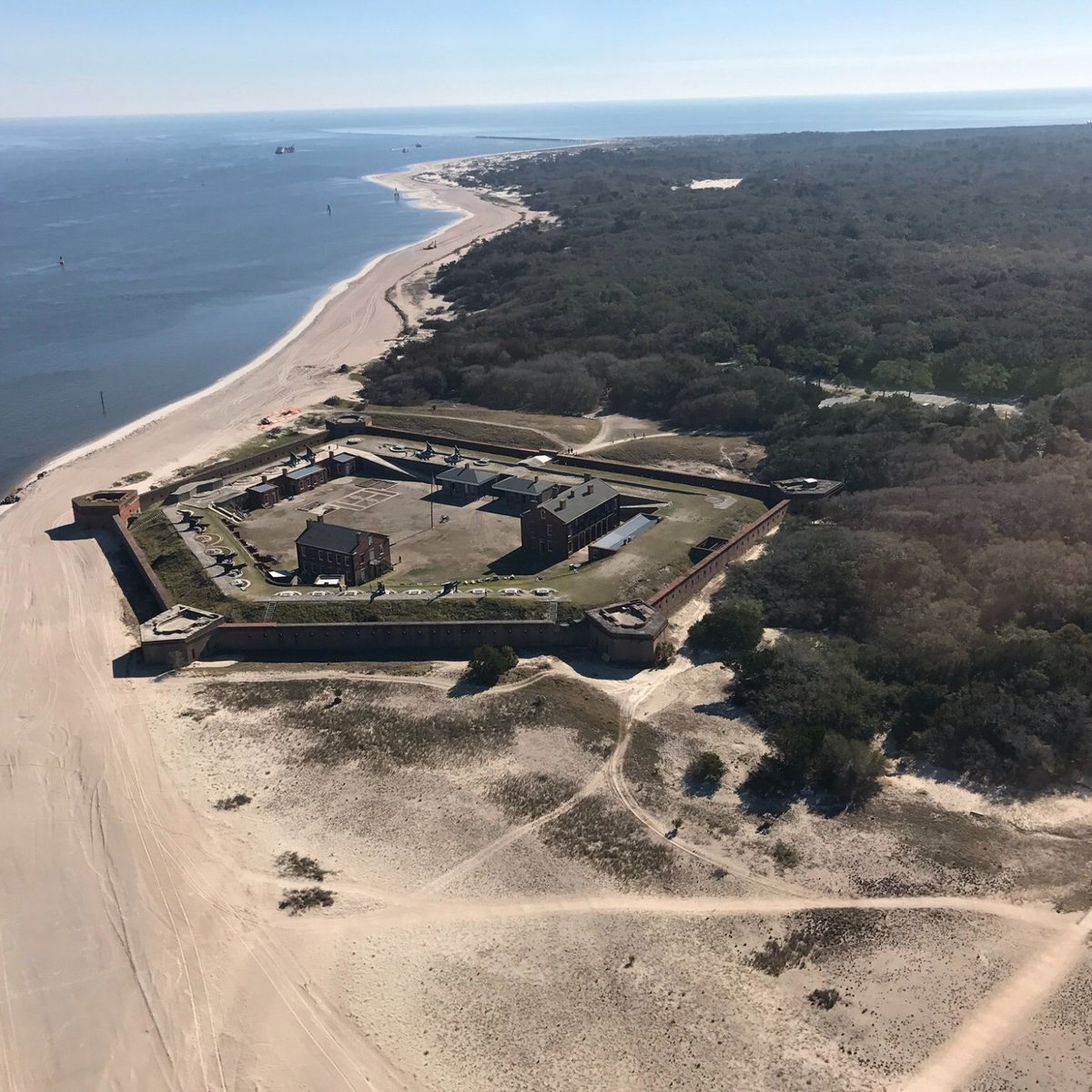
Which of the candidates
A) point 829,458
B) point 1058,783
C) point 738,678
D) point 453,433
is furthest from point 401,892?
point 453,433

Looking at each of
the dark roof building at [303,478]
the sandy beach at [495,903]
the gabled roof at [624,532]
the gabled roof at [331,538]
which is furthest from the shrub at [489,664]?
the dark roof building at [303,478]

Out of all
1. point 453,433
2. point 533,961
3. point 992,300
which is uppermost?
point 992,300

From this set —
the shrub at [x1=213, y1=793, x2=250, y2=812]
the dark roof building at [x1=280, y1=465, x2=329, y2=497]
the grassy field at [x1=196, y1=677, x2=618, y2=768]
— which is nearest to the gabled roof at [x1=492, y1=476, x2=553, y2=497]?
the dark roof building at [x1=280, y1=465, x2=329, y2=497]

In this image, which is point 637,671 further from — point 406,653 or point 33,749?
point 33,749

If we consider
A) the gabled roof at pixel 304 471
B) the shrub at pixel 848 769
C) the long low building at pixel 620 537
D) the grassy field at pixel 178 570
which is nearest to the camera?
the shrub at pixel 848 769

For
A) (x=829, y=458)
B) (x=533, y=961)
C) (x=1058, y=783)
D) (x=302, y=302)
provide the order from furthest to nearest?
(x=302, y=302), (x=829, y=458), (x=1058, y=783), (x=533, y=961)

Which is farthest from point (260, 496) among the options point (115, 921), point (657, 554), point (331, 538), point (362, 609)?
point (115, 921)

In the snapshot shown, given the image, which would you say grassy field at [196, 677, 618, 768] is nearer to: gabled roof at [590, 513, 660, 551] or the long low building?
the long low building

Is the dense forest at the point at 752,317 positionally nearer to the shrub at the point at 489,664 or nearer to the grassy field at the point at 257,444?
the grassy field at the point at 257,444
